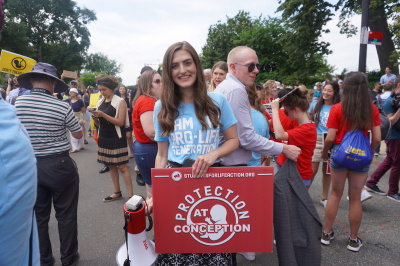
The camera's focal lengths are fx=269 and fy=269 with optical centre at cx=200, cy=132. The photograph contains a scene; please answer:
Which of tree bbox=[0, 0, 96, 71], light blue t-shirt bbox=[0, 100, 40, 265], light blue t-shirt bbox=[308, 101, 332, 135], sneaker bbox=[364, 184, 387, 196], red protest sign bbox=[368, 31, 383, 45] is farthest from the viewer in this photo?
tree bbox=[0, 0, 96, 71]

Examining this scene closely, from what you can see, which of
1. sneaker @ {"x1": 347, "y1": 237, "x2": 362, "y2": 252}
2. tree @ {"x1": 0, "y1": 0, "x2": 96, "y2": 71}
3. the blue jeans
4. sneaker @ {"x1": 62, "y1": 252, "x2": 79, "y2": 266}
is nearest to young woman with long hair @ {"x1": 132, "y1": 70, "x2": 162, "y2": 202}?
the blue jeans

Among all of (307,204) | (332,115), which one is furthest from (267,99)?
(307,204)

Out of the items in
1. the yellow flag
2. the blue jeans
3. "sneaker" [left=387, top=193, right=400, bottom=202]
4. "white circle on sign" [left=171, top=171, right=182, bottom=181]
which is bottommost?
"sneaker" [left=387, top=193, right=400, bottom=202]

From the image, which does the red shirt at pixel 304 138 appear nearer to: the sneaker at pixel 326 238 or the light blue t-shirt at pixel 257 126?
the light blue t-shirt at pixel 257 126

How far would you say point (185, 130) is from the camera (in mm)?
1701

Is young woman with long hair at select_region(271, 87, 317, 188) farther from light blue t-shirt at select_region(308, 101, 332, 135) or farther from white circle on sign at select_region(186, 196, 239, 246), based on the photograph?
light blue t-shirt at select_region(308, 101, 332, 135)

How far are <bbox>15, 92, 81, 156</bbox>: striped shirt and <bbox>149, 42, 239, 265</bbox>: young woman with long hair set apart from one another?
47.7 inches

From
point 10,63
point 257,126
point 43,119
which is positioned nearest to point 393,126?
point 257,126

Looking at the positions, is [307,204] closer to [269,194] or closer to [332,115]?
[269,194]

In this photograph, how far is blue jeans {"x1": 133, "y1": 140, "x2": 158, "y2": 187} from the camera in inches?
127

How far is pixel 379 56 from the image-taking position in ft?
55.6

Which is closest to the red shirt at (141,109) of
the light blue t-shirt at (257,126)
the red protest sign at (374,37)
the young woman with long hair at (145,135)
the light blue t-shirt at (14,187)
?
the young woman with long hair at (145,135)

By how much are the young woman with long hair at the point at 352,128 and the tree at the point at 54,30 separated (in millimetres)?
39009

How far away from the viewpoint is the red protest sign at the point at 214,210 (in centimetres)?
152
